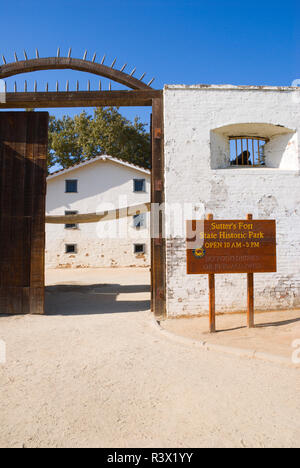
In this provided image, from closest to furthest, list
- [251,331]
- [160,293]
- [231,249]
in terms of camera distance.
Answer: [251,331], [231,249], [160,293]

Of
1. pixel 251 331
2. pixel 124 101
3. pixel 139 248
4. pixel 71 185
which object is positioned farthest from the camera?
pixel 71 185

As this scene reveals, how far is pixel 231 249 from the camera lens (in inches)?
217

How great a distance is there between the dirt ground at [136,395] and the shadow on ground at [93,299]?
2.05m

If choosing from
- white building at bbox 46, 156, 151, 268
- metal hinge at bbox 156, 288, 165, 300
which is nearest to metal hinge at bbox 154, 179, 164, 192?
metal hinge at bbox 156, 288, 165, 300

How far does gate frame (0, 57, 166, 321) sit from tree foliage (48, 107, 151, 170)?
60.1 ft

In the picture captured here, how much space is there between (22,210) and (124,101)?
3.49 m

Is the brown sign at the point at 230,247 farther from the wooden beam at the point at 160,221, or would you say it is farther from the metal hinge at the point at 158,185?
the metal hinge at the point at 158,185

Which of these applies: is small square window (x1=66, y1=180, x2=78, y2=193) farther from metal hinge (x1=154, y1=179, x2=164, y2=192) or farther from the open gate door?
metal hinge (x1=154, y1=179, x2=164, y2=192)

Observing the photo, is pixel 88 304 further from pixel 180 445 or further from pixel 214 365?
pixel 180 445

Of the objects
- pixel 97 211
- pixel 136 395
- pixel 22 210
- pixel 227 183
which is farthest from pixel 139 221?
pixel 136 395

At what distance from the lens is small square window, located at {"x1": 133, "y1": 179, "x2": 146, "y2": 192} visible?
19.1 meters

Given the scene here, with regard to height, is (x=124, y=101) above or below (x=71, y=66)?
below

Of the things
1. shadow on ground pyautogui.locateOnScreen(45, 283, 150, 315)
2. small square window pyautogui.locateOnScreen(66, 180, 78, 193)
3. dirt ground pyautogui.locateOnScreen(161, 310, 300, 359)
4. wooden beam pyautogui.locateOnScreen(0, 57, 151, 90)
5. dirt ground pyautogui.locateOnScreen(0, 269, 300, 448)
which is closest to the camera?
dirt ground pyautogui.locateOnScreen(0, 269, 300, 448)

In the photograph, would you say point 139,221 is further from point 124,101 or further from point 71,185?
point 124,101
